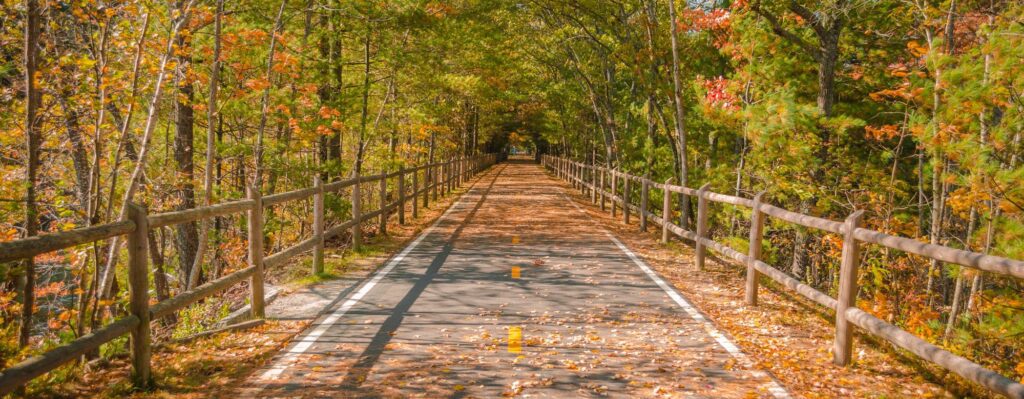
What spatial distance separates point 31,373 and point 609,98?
970 inches

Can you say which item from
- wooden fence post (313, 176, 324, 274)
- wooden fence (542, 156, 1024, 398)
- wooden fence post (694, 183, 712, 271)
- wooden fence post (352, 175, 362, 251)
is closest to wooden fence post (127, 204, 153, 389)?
wooden fence post (313, 176, 324, 274)

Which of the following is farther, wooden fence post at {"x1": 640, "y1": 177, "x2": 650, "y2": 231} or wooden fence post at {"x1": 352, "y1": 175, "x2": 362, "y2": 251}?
wooden fence post at {"x1": 640, "y1": 177, "x2": 650, "y2": 231}

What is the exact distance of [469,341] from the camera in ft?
21.7

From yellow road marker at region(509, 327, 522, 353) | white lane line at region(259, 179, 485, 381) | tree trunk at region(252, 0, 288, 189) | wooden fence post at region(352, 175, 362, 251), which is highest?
tree trunk at region(252, 0, 288, 189)

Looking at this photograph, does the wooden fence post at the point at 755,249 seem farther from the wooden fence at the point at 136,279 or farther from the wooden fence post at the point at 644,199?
the wooden fence post at the point at 644,199

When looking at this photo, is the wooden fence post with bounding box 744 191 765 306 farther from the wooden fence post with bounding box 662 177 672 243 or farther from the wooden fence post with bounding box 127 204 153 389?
the wooden fence post with bounding box 127 204 153 389

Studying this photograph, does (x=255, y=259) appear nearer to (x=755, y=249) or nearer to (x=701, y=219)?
(x=755, y=249)

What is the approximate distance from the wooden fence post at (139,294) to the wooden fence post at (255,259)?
219cm

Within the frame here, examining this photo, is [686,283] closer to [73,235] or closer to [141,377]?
[141,377]

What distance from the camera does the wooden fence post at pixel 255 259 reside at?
7500 millimetres

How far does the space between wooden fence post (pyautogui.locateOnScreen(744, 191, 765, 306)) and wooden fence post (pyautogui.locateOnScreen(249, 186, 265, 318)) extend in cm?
580

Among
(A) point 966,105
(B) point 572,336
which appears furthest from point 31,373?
(A) point 966,105

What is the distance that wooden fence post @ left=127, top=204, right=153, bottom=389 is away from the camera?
5094 mm

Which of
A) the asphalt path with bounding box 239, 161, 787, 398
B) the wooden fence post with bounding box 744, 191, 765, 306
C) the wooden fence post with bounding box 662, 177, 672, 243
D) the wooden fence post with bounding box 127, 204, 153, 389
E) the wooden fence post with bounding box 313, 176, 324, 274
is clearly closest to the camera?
the wooden fence post with bounding box 127, 204, 153, 389
